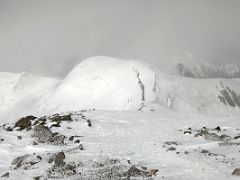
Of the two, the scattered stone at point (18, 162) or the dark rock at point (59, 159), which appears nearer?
the dark rock at point (59, 159)

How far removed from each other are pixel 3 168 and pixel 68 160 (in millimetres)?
3989

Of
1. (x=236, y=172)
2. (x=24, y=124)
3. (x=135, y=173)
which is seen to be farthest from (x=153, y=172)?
(x=24, y=124)

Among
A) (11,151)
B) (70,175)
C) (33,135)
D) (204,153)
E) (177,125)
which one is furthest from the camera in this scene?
(177,125)

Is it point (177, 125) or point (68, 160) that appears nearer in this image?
point (68, 160)

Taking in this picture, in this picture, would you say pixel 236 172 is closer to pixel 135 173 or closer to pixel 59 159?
pixel 135 173

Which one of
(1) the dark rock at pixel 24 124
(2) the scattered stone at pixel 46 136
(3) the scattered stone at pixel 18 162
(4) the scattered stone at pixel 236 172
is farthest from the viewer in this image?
(1) the dark rock at pixel 24 124

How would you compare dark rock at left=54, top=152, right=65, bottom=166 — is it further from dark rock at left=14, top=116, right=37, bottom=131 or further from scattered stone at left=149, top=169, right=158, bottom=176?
dark rock at left=14, top=116, right=37, bottom=131

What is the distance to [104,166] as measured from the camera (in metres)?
24.1

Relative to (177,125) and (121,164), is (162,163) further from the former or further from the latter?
(177,125)

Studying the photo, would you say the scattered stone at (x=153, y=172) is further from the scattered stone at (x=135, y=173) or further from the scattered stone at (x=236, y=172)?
the scattered stone at (x=236, y=172)


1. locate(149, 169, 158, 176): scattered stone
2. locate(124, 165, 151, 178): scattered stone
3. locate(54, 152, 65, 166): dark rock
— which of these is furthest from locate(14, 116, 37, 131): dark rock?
locate(149, 169, 158, 176): scattered stone

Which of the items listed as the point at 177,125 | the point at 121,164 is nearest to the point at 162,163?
the point at 121,164

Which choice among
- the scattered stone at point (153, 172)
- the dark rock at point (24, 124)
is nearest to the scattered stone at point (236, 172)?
the scattered stone at point (153, 172)

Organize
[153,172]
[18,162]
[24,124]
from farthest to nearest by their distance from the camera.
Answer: [24,124] < [18,162] < [153,172]
